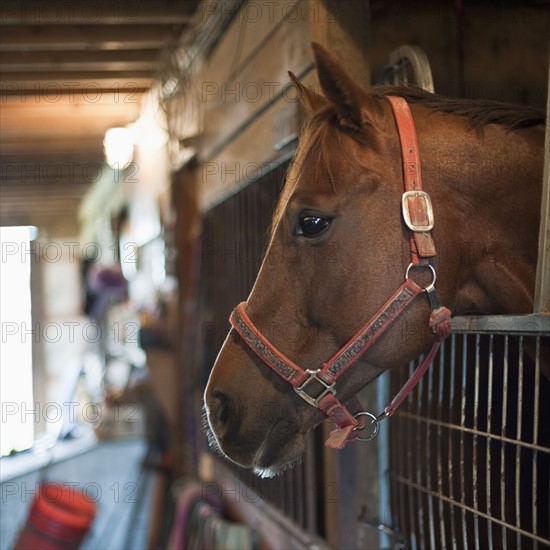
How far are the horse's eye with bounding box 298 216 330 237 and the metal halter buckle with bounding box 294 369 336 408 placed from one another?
288mm

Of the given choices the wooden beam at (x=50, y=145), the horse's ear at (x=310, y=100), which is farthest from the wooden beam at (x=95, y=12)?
the horse's ear at (x=310, y=100)

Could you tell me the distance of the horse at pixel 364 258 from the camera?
1.34 m

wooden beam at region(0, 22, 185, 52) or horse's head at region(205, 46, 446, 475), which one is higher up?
wooden beam at region(0, 22, 185, 52)

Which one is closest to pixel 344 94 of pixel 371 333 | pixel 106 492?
pixel 371 333

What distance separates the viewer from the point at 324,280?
53.9 inches


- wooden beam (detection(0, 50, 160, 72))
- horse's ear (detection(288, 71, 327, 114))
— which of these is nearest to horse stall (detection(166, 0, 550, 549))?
horse's ear (detection(288, 71, 327, 114))

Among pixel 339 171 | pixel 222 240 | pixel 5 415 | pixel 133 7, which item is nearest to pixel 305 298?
pixel 339 171

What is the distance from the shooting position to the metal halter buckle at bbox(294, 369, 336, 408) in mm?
1368

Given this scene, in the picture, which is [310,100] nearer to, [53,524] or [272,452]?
[272,452]

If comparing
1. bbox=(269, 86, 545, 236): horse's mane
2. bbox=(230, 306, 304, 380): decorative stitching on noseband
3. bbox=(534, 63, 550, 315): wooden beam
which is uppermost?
bbox=(269, 86, 545, 236): horse's mane

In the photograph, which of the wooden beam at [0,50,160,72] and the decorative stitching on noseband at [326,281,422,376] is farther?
the wooden beam at [0,50,160,72]

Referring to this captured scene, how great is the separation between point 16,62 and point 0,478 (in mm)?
1719

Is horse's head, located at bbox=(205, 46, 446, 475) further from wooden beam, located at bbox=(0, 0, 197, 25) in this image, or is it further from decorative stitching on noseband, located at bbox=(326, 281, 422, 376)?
wooden beam, located at bbox=(0, 0, 197, 25)

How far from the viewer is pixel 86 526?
109 inches
